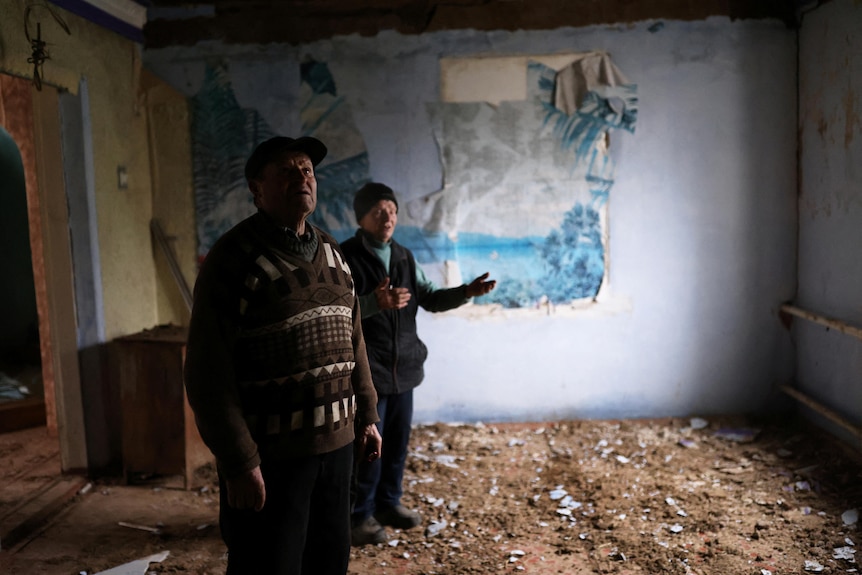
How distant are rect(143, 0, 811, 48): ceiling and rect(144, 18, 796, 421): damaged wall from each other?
0.24ft

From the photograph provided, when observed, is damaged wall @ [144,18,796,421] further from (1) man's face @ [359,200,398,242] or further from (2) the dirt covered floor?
(1) man's face @ [359,200,398,242]

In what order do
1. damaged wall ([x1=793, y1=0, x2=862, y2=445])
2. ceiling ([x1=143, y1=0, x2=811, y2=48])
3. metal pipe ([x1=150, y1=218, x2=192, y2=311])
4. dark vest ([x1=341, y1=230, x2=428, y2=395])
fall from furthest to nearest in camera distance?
metal pipe ([x1=150, y1=218, x2=192, y2=311]) < ceiling ([x1=143, y1=0, x2=811, y2=48]) < damaged wall ([x1=793, y1=0, x2=862, y2=445]) < dark vest ([x1=341, y1=230, x2=428, y2=395])

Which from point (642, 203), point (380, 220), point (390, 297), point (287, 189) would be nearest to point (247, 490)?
point (287, 189)

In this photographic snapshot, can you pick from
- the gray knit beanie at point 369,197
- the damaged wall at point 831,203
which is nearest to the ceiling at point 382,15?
the damaged wall at point 831,203

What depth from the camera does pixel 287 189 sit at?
183 cm

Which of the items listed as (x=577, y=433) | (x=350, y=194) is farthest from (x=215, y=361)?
(x=577, y=433)

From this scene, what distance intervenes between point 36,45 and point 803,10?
4543 millimetres

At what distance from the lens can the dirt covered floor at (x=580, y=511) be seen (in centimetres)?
284

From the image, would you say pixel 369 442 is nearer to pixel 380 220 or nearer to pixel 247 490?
pixel 247 490

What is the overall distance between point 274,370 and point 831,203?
3698 millimetres

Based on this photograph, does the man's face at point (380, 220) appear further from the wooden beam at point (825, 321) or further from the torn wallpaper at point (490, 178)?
the wooden beam at point (825, 321)

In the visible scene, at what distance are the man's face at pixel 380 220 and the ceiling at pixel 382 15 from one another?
1.96m

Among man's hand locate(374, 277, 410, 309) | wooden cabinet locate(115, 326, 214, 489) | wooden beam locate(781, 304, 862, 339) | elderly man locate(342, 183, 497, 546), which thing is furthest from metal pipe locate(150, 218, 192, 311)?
wooden beam locate(781, 304, 862, 339)

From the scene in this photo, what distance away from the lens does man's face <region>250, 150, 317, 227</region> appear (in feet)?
6.00
